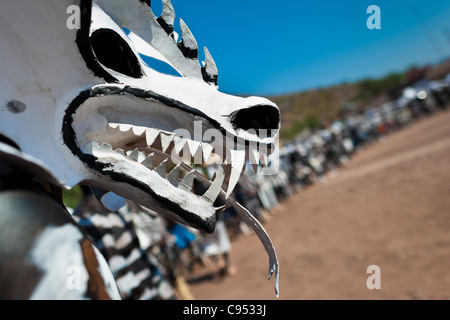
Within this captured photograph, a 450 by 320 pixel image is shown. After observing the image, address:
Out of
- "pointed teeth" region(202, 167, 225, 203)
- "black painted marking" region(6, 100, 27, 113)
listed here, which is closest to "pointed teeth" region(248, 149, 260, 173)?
"pointed teeth" region(202, 167, 225, 203)

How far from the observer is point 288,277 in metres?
5.20

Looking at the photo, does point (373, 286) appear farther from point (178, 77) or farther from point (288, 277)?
point (178, 77)

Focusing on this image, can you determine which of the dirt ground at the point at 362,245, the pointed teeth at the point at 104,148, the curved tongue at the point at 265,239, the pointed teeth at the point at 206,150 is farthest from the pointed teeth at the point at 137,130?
the dirt ground at the point at 362,245

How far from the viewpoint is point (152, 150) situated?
1519 mm

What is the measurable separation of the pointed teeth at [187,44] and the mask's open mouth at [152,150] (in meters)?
0.33

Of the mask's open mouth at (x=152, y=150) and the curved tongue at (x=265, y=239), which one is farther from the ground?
the mask's open mouth at (x=152, y=150)

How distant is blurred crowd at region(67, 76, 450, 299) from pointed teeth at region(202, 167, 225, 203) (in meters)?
0.31

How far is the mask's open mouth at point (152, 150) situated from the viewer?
1307mm

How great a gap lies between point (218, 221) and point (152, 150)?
17.3 feet

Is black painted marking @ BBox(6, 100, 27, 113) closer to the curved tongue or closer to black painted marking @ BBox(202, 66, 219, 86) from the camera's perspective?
black painted marking @ BBox(202, 66, 219, 86)

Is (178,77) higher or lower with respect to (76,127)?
higher

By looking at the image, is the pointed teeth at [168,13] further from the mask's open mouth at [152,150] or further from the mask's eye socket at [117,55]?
the mask's open mouth at [152,150]

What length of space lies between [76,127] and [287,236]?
6.90 m
